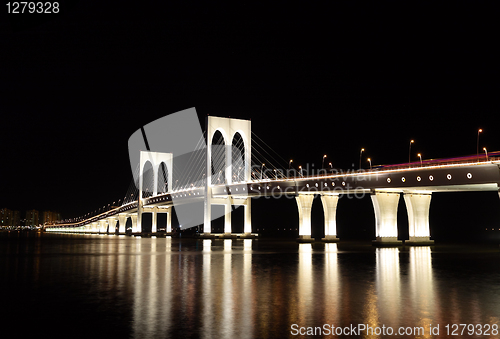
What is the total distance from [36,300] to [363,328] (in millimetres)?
8482

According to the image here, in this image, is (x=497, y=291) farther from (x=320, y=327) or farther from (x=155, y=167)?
(x=155, y=167)

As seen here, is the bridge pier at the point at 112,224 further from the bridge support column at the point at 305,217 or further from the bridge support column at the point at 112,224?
the bridge support column at the point at 305,217

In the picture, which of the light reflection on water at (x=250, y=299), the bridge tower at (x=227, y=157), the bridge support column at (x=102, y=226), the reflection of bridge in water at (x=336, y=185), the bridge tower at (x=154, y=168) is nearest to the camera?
the light reflection on water at (x=250, y=299)

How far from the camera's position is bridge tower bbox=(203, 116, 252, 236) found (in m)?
68.2

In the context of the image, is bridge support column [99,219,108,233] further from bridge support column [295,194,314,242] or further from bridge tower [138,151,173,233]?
bridge support column [295,194,314,242]

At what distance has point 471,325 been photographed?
9578 mm

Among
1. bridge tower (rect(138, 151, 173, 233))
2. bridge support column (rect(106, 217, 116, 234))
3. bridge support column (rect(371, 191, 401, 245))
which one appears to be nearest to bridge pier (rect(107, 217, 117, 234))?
bridge support column (rect(106, 217, 116, 234))

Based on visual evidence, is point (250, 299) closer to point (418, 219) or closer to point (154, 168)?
point (418, 219)

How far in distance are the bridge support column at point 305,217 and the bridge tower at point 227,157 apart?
10529 millimetres

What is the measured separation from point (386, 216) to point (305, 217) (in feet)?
38.6

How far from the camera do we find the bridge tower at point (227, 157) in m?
68.2

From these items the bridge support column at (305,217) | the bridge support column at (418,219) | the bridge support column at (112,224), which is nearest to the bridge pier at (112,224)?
the bridge support column at (112,224)

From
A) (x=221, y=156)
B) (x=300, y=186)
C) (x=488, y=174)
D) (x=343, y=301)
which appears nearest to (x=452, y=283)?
(x=343, y=301)

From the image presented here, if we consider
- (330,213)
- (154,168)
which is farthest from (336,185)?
(154,168)
